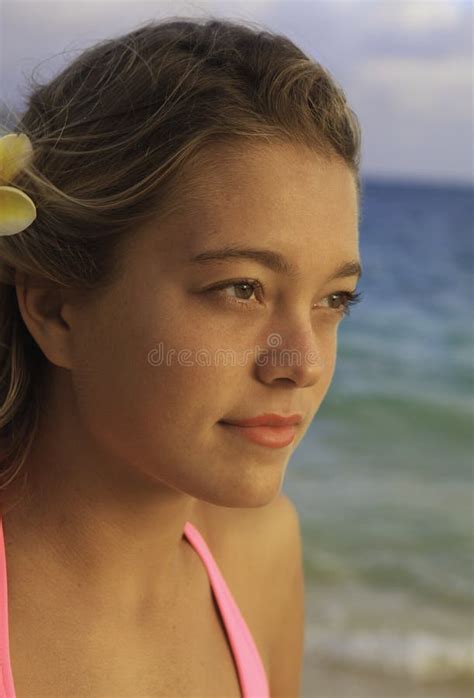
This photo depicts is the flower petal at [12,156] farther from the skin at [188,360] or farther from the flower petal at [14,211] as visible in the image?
the skin at [188,360]

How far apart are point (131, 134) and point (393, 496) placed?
5681 mm

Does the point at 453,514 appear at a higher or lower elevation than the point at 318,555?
higher

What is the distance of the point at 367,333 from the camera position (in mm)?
12219

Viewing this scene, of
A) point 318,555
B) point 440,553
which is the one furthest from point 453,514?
point 318,555

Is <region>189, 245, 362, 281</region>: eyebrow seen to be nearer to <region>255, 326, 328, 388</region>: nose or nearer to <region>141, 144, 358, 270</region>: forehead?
<region>141, 144, 358, 270</region>: forehead

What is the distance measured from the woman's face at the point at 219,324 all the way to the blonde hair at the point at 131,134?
0.05 m

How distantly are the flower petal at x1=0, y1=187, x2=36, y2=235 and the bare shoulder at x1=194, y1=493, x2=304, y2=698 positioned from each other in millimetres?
940

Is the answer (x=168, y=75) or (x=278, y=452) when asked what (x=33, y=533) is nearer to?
(x=278, y=452)

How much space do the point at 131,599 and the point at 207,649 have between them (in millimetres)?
259

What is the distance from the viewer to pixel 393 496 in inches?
282

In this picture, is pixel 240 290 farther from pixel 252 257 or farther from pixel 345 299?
pixel 345 299

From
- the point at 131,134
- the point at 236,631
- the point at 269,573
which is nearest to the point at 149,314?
the point at 131,134

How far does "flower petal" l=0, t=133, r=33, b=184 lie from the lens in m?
1.94

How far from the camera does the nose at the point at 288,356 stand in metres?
1.81
